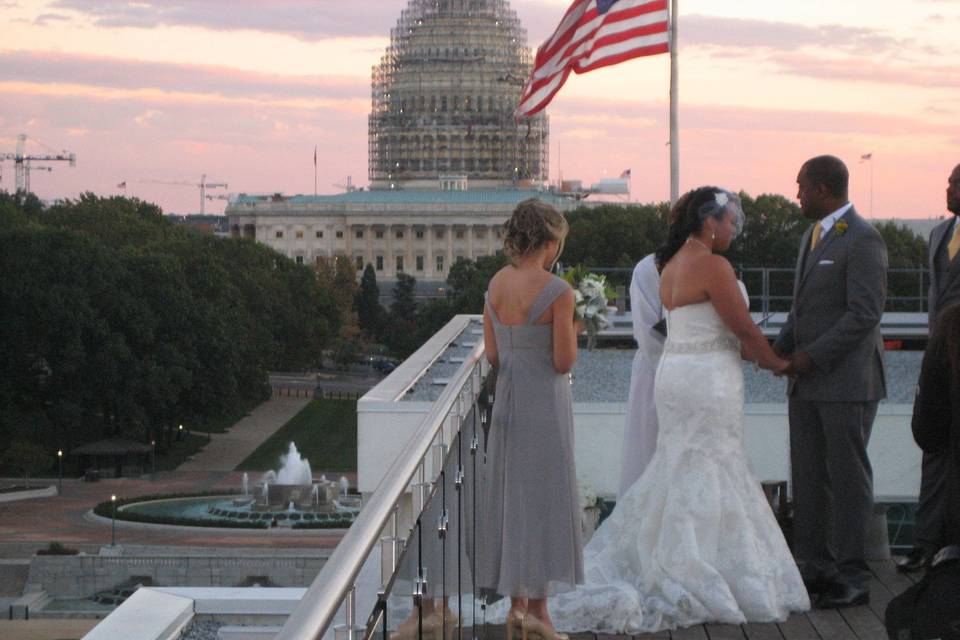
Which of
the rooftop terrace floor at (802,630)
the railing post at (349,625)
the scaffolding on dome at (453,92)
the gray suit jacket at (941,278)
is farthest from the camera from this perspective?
the scaffolding on dome at (453,92)

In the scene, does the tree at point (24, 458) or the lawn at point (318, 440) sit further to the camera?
the lawn at point (318, 440)

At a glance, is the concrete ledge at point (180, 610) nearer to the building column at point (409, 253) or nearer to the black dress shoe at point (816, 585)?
the black dress shoe at point (816, 585)

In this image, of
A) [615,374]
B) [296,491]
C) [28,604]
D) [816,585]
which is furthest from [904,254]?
[816,585]

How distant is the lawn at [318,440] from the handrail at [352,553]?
174ft

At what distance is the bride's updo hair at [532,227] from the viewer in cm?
746

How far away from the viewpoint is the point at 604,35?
15.1 m

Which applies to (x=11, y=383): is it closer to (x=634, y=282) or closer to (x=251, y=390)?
(x=251, y=390)

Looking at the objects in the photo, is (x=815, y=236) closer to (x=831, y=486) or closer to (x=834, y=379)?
(x=834, y=379)

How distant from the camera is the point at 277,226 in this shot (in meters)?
169

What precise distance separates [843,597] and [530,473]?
5.68ft

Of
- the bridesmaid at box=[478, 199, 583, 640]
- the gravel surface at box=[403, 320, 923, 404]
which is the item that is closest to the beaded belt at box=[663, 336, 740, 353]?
the bridesmaid at box=[478, 199, 583, 640]

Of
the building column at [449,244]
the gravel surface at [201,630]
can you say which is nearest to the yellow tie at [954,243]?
the gravel surface at [201,630]

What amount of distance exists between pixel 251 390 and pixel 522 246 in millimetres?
63277

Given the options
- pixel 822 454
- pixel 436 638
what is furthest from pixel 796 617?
pixel 436 638
